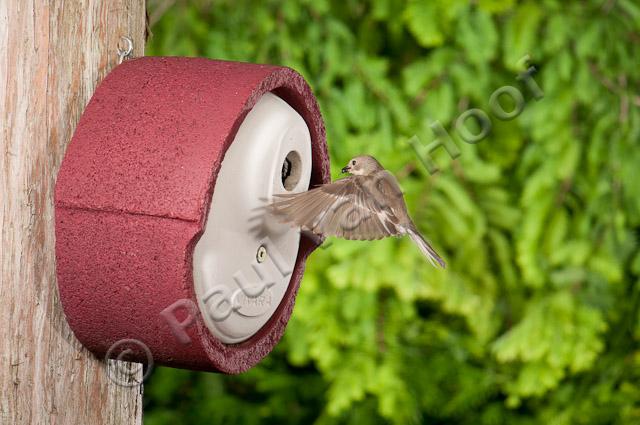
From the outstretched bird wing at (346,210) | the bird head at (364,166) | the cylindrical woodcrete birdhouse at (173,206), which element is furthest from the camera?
the bird head at (364,166)

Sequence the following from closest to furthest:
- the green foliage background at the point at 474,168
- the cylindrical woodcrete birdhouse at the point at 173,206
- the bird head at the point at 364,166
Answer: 1. the cylindrical woodcrete birdhouse at the point at 173,206
2. the bird head at the point at 364,166
3. the green foliage background at the point at 474,168

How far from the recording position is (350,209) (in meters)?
1.62

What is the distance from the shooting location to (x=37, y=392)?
1479 mm

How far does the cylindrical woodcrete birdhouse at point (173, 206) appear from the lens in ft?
4.63

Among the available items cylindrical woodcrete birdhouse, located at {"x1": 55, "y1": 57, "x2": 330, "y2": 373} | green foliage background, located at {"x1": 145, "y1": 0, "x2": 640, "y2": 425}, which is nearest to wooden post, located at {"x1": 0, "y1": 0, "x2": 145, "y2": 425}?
cylindrical woodcrete birdhouse, located at {"x1": 55, "y1": 57, "x2": 330, "y2": 373}

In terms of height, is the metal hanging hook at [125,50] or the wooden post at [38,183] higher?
the metal hanging hook at [125,50]

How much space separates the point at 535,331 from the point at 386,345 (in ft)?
1.83

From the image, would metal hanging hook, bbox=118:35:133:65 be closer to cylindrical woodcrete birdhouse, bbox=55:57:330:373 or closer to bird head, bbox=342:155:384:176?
cylindrical woodcrete birdhouse, bbox=55:57:330:373

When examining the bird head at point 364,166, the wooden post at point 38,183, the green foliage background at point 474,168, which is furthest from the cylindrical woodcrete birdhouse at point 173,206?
the green foliage background at point 474,168

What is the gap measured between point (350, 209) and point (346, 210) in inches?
0.4

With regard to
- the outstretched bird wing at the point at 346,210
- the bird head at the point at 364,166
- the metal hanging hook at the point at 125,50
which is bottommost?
the outstretched bird wing at the point at 346,210

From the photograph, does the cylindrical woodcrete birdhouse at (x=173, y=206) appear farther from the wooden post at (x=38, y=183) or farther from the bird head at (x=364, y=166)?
the bird head at (x=364, y=166)

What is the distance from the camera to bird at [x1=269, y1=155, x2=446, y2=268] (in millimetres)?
1549

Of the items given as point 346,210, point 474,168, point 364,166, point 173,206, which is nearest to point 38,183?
point 173,206
